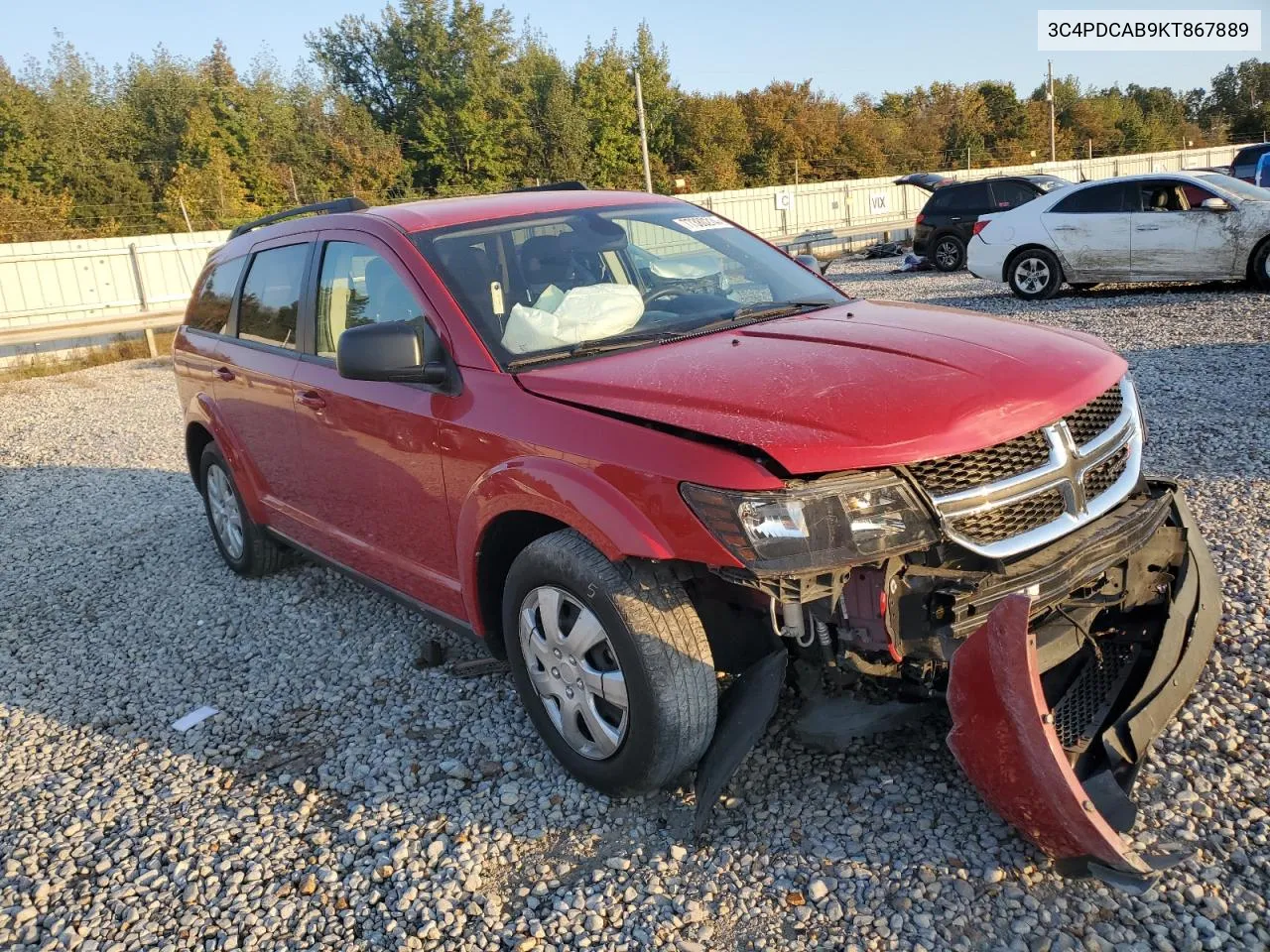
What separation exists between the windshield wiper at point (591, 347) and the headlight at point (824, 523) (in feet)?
3.22

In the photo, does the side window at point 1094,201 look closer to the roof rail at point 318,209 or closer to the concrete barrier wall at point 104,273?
the concrete barrier wall at point 104,273

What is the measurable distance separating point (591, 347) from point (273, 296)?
218cm

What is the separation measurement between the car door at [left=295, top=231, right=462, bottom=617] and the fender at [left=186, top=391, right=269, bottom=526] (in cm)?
68

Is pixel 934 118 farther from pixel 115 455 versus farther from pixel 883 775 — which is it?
pixel 883 775

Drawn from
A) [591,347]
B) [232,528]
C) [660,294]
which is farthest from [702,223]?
[232,528]

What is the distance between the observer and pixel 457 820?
10.6ft

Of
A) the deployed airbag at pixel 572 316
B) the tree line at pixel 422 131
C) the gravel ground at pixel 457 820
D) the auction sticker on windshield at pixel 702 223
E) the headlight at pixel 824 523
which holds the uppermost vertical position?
the tree line at pixel 422 131

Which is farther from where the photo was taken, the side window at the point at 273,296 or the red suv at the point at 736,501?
the side window at the point at 273,296

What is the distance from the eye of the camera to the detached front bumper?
95.2 inches

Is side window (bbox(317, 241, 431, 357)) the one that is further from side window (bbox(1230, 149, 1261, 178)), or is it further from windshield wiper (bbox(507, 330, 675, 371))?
side window (bbox(1230, 149, 1261, 178))

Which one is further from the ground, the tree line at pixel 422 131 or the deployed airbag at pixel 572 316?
the tree line at pixel 422 131

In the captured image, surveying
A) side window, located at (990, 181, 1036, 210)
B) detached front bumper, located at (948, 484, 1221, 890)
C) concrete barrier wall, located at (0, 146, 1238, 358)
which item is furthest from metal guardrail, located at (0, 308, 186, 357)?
detached front bumper, located at (948, 484, 1221, 890)

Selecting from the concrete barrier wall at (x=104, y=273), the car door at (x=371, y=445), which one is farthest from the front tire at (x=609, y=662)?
the concrete barrier wall at (x=104, y=273)

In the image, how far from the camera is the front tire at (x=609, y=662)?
288 centimetres
